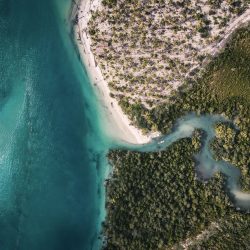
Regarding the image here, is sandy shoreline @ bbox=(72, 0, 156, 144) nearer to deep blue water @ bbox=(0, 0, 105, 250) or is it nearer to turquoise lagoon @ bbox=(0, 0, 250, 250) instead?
turquoise lagoon @ bbox=(0, 0, 250, 250)

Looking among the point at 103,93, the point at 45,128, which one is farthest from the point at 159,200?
the point at 45,128

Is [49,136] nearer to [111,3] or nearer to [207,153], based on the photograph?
[111,3]

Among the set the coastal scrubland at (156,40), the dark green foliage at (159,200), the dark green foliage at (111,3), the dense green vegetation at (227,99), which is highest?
the dark green foliage at (111,3)

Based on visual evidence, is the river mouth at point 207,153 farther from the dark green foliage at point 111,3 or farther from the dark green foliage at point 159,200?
the dark green foliage at point 111,3

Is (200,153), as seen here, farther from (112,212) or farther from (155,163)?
(112,212)

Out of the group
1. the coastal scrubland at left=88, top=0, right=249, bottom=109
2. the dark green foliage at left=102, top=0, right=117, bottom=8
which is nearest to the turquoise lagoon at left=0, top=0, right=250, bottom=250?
the coastal scrubland at left=88, top=0, right=249, bottom=109

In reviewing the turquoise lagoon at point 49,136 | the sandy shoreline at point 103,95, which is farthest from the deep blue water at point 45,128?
the sandy shoreline at point 103,95
